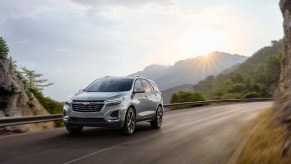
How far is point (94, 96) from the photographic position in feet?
44.3

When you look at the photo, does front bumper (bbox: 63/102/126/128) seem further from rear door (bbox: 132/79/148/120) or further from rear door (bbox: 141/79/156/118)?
rear door (bbox: 141/79/156/118)

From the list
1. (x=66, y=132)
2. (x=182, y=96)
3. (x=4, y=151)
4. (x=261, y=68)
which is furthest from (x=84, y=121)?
(x=261, y=68)

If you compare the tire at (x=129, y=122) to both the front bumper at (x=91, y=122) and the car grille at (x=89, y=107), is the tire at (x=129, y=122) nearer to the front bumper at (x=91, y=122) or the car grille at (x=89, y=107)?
the front bumper at (x=91, y=122)

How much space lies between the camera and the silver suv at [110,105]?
1324cm

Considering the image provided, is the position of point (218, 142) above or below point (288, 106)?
below

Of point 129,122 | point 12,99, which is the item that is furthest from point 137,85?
point 12,99

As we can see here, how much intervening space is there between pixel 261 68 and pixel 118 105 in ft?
384

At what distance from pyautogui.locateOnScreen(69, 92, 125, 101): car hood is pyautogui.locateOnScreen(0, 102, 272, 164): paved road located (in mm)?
1105

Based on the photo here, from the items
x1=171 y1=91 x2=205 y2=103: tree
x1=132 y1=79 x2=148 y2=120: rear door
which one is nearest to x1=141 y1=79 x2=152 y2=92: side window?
x1=132 y1=79 x2=148 y2=120: rear door

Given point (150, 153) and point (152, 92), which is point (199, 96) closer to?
point (152, 92)

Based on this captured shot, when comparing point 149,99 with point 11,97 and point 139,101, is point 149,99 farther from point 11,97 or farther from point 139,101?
point 11,97

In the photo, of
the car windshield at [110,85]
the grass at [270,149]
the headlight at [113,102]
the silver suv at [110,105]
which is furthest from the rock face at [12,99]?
the grass at [270,149]

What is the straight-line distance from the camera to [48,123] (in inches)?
715

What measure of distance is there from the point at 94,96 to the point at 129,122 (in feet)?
4.63
